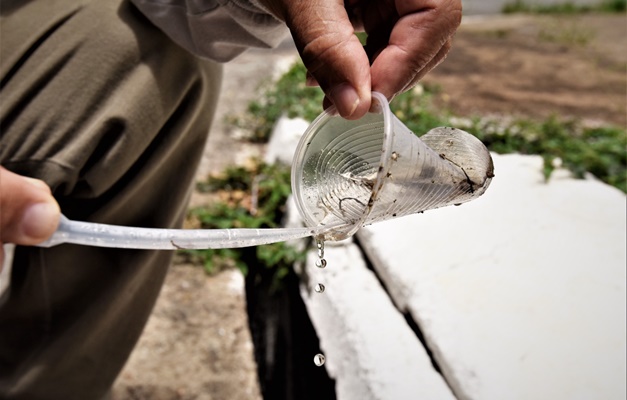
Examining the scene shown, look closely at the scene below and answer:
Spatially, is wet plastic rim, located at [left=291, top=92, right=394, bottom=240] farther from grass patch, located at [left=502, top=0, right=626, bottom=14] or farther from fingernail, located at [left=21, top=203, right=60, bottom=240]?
grass patch, located at [left=502, top=0, right=626, bottom=14]

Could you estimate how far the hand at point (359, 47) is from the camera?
1.22m

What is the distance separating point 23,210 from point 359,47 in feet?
2.10

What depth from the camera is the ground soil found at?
2.55 metres

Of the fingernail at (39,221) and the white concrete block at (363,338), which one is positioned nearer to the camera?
the fingernail at (39,221)

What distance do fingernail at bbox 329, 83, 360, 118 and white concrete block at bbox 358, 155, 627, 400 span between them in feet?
2.75

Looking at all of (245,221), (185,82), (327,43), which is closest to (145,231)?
(327,43)

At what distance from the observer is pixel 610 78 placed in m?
5.49

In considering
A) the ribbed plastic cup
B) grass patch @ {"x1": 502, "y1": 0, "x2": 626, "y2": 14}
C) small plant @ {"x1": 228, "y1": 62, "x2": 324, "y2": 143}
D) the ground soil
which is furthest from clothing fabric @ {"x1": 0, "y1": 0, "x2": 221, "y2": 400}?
grass patch @ {"x1": 502, "y1": 0, "x2": 626, "y2": 14}

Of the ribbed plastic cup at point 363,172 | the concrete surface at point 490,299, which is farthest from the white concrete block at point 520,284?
the ribbed plastic cup at point 363,172

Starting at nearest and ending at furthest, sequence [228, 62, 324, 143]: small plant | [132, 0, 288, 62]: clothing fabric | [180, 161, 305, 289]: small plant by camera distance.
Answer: [132, 0, 288, 62]: clothing fabric → [180, 161, 305, 289]: small plant → [228, 62, 324, 143]: small plant

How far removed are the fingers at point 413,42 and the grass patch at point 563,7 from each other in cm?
820

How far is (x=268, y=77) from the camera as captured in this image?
4.86 m

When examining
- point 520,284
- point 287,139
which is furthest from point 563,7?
point 520,284

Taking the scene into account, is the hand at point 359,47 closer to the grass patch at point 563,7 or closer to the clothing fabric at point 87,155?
the clothing fabric at point 87,155
